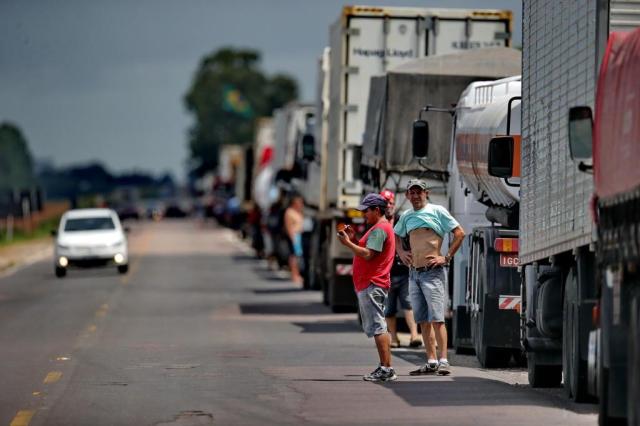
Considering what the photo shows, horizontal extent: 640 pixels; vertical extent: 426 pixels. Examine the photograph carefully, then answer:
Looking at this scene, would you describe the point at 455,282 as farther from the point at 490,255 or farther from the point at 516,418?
the point at 516,418

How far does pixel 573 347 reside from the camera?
14.3m

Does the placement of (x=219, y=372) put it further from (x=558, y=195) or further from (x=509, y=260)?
(x=558, y=195)

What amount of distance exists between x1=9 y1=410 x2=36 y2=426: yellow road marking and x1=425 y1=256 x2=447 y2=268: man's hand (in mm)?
4657

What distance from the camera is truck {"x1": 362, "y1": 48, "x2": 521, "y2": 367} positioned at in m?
18.1

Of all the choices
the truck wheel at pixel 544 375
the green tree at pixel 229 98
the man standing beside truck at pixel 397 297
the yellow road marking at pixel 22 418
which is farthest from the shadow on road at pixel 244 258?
the green tree at pixel 229 98

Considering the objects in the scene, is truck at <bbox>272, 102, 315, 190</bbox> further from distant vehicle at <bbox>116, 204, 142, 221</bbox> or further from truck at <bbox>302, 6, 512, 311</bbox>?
distant vehicle at <bbox>116, 204, 142, 221</bbox>

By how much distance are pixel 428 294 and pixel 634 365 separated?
5.97 meters

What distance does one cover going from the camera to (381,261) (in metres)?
16.6

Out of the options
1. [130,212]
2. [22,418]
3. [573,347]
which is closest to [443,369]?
[573,347]

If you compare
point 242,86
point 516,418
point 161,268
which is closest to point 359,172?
point 516,418

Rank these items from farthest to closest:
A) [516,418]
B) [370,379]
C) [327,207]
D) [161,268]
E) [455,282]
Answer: [161,268] → [327,207] → [455,282] → [370,379] → [516,418]

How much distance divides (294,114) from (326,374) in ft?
83.9

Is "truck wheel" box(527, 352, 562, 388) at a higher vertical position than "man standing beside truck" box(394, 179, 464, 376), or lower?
lower

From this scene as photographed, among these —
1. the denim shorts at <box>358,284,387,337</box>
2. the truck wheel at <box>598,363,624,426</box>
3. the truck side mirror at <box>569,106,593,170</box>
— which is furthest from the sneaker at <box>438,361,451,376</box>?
the truck wheel at <box>598,363,624,426</box>
